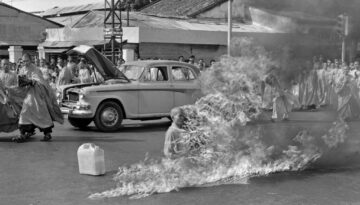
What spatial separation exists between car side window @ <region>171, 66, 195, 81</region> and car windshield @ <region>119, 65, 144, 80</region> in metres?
0.89

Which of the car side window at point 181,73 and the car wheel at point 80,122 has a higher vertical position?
the car side window at point 181,73

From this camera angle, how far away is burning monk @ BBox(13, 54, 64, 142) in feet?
33.6

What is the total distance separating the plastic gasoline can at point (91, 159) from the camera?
7363 millimetres

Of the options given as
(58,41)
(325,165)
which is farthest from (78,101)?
(58,41)

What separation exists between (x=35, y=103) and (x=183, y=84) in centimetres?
421

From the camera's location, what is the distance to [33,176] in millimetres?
7441

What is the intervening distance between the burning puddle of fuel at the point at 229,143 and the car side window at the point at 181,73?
5.14 meters

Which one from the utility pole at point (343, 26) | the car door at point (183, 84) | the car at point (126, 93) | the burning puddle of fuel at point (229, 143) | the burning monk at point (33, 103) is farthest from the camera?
the car door at point (183, 84)

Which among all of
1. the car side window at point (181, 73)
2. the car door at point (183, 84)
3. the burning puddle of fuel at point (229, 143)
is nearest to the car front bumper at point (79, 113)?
the car door at point (183, 84)

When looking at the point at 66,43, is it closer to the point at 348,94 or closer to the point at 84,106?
the point at 84,106

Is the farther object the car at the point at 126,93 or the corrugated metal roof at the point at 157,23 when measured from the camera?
the corrugated metal roof at the point at 157,23

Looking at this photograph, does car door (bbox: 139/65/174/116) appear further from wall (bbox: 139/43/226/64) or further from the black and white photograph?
wall (bbox: 139/43/226/64)

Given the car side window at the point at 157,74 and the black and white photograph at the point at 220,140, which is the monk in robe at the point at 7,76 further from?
the car side window at the point at 157,74

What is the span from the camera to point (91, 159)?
7402 millimetres
